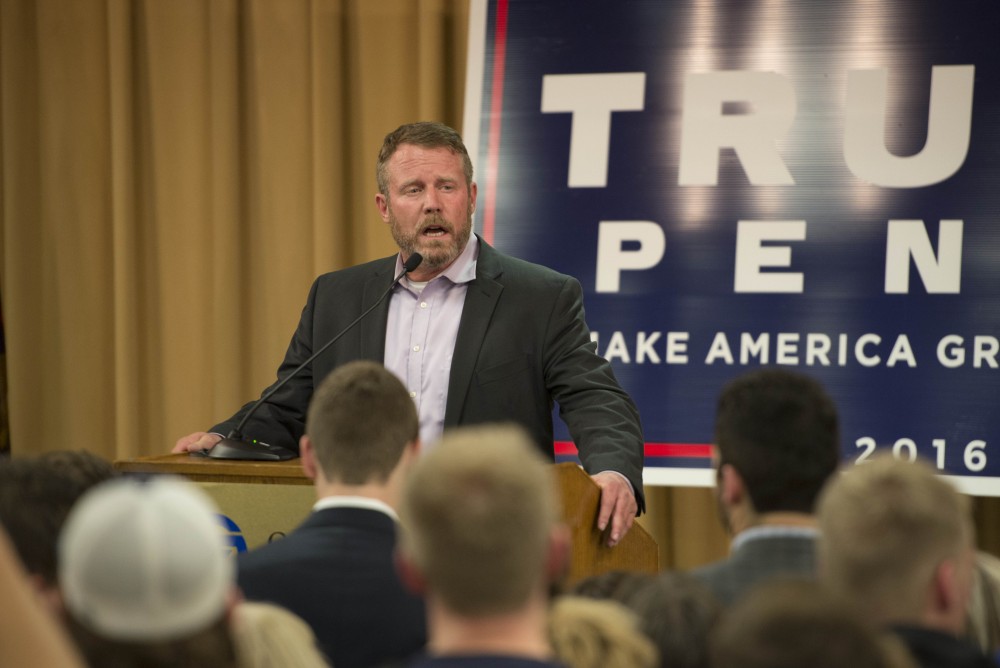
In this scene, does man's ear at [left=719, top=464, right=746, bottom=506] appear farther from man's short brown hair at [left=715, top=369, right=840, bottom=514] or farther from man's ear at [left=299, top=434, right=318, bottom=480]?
man's ear at [left=299, top=434, right=318, bottom=480]

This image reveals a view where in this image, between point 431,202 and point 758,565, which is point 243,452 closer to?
point 431,202

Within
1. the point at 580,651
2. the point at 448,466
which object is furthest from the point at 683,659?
the point at 448,466

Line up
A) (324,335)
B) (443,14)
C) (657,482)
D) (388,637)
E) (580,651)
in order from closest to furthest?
(580,651) < (388,637) < (324,335) < (657,482) < (443,14)

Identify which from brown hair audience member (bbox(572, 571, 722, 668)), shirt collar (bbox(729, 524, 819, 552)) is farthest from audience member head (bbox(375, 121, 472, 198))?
brown hair audience member (bbox(572, 571, 722, 668))

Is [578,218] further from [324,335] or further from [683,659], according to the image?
[683,659]

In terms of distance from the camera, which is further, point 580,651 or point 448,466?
point 580,651

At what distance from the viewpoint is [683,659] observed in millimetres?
1403

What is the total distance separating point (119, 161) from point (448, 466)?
471 centimetres

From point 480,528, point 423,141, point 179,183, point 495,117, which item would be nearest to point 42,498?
point 480,528

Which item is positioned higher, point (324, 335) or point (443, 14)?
point (443, 14)

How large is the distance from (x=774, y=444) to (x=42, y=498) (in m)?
1.02

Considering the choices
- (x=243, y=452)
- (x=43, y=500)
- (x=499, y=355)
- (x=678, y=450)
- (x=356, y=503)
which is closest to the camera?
(x=43, y=500)

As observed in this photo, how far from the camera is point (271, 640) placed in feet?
4.65

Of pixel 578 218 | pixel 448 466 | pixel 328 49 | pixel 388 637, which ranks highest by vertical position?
pixel 328 49
